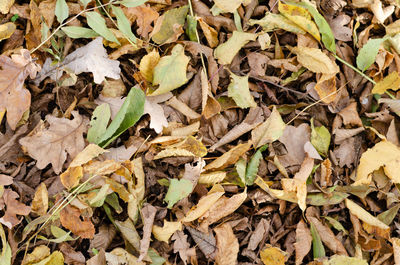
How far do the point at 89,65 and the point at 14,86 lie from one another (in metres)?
0.25

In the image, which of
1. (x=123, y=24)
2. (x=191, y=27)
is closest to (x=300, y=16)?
(x=191, y=27)

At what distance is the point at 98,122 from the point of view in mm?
1382

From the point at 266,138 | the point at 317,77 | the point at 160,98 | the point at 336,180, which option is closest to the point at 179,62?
the point at 160,98

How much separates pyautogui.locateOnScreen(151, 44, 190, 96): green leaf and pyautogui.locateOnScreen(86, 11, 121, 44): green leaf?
0.18 metres

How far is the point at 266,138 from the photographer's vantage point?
1.45 m

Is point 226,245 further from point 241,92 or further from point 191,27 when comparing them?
point 191,27

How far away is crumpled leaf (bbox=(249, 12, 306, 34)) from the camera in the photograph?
4.90 ft

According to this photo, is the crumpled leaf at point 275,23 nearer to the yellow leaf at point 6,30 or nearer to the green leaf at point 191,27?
the green leaf at point 191,27

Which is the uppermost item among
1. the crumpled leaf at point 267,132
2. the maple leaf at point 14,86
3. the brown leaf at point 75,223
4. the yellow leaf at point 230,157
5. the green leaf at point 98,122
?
the maple leaf at point 14,86

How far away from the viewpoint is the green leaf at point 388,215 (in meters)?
1.50

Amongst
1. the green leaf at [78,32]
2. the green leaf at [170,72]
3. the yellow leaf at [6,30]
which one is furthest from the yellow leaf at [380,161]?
the yellow leaf at [6,30]

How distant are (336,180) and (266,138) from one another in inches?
12.4

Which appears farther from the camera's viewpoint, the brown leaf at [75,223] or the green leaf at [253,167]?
the green leaf at [253,167]

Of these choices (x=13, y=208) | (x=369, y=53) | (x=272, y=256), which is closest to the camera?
(x=13, y=208)
